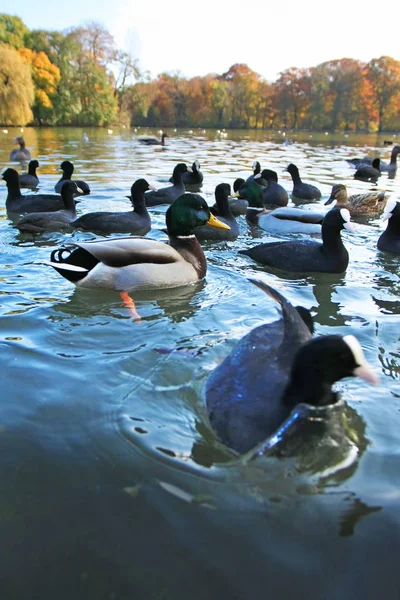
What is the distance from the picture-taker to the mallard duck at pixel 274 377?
2568 mm

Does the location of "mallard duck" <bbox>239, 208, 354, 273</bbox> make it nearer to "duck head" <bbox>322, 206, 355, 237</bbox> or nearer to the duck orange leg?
"duck head" <bbox>322, 206, 355, 237</bbox>

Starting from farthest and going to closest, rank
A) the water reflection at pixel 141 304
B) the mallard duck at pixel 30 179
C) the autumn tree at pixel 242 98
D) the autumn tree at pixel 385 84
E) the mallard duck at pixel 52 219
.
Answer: the autumn tree at pixel 242 98 → the autumn tree at pixel 385 84 → the mallard duck at pixel 30 179 → the mallard duck at pixel 52 219 → the water reflection at pixel 141 304

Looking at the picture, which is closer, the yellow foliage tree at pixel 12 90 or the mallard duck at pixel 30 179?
the mallard duck at pixel 30 179

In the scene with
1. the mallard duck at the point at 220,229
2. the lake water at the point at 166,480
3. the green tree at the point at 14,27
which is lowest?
the lake water at the point at 166,480

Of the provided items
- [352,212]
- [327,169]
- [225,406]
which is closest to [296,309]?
[225,406]

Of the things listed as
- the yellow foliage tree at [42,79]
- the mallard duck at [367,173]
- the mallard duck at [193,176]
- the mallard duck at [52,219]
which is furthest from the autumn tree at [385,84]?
the mallard duck at [52,219]

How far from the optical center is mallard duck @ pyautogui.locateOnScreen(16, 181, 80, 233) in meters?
8.12

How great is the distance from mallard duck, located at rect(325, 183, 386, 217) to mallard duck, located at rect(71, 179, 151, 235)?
4.22 meters

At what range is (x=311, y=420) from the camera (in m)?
2.66

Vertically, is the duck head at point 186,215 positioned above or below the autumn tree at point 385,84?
below

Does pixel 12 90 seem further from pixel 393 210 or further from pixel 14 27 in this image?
pixel 393 210

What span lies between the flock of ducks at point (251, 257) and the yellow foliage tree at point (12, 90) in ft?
102

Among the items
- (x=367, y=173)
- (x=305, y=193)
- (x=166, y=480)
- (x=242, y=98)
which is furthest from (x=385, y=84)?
(x=166, y=480)

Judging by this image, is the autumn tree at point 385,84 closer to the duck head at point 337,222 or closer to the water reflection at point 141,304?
the duck head at point 337,222
